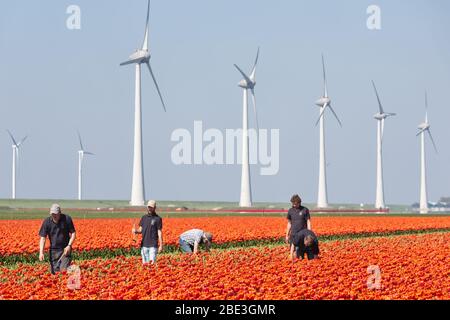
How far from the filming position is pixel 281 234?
41531 mm

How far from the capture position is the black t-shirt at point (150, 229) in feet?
70.3

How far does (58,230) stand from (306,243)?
19.6 feet

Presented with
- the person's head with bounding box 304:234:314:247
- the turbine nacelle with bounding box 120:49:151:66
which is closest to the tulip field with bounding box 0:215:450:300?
the person's head with bounding box 304:234:314:247

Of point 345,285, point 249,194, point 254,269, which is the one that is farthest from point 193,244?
point 249,194

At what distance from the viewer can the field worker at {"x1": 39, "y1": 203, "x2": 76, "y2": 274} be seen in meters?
19.5

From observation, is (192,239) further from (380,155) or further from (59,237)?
(380,155)

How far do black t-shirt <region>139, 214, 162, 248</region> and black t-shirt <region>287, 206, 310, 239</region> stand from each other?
11.2ft

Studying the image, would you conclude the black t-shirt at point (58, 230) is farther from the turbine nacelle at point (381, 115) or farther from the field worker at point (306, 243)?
the turbine nacelle at point (381, 115)

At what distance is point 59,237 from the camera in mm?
19625

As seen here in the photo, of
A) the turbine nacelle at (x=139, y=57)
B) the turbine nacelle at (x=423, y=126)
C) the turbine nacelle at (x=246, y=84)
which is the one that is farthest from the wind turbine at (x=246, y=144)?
the turbine nacelle at (x=423, y=126)

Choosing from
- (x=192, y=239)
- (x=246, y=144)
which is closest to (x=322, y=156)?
(x=246, y=144)

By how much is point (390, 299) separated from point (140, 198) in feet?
258

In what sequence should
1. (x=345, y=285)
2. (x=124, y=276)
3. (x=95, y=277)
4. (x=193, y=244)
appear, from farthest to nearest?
(x=193, y=244), (x=95, y=277), (x=124, y=276), (x=345, y=285)
